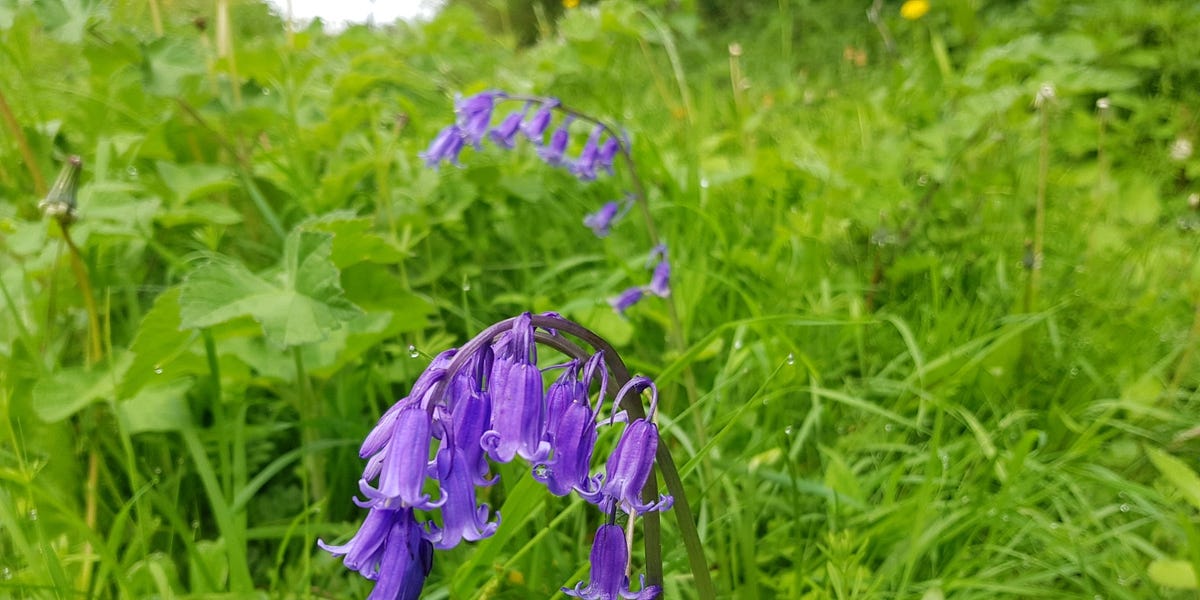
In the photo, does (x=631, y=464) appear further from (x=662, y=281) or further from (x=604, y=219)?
(x=604, y=219)

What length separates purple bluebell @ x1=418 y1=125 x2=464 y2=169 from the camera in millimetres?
2232

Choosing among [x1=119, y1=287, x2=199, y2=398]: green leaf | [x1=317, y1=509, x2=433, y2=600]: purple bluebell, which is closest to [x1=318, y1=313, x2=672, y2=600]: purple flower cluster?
[x1=317, y1=509, x2=433, y2=600]: purple bluebell

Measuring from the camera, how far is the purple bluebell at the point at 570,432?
87 cm

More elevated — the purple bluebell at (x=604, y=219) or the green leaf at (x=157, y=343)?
the green leaf at (x=157, y=343)

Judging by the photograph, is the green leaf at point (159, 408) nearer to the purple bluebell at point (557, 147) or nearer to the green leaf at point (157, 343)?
the green leaf at point (157, 343)

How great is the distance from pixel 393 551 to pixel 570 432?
23 cm

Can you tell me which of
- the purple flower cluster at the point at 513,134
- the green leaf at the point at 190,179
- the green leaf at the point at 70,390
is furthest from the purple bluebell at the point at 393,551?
the green leaf at the point at 190,179

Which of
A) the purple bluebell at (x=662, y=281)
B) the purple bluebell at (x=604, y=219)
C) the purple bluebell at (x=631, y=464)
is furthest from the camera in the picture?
the purple bluebell at (x=604, y=219)

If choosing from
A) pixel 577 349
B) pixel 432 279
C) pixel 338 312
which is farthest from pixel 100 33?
pixel 577 349

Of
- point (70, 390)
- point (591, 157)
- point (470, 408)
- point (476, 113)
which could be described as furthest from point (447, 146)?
point (470, 408)

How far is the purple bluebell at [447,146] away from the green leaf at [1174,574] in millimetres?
1892

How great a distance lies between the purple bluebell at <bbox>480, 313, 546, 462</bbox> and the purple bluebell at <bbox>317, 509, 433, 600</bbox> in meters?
0.12

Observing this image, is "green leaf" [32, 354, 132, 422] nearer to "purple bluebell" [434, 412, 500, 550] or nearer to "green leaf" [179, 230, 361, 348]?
"green leaf" [179, 230, 361, 348]

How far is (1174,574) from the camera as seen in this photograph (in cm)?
143
